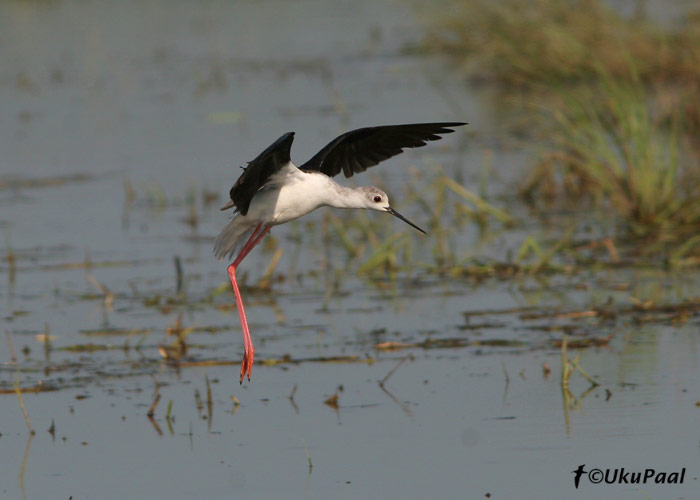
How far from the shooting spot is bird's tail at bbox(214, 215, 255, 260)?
6.66 m

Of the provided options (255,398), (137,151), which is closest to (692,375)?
(255,398)

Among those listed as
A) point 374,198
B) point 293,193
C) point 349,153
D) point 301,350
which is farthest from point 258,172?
point 301,350

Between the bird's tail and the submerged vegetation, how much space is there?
8.92 ft

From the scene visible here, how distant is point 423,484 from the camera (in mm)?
4965

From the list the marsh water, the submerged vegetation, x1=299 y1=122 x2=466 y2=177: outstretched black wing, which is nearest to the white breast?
x1=299 y1=122 x2=466 y2=177: outstretched black wing

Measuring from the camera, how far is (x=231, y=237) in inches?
268

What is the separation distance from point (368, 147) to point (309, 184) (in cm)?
61

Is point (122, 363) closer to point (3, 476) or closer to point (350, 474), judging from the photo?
point (3, 476)

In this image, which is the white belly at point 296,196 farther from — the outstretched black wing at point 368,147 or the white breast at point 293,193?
the outstretched black wing at point 368,147

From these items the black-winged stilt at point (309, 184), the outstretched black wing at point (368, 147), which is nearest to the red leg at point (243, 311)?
the black-winged stilt at point (309, 184)

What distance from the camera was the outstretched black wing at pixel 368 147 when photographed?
6.36 metres

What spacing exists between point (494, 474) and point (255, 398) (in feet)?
5.02

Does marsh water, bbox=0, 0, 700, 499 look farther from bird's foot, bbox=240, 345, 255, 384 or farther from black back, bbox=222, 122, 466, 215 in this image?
black back, bbox=222, 122, 466, 215

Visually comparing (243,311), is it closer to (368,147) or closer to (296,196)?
(296,196)
